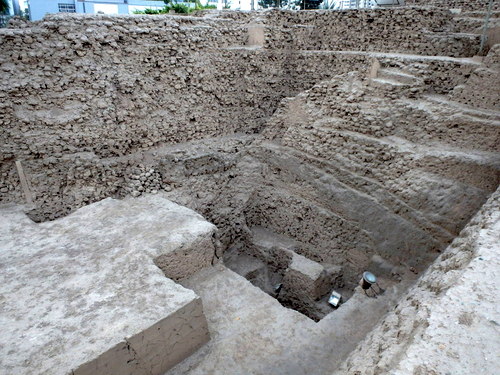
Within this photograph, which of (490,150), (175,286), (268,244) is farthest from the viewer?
(268,244)

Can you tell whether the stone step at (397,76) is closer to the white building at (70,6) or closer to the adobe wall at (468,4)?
the adobe wall at (468,4)

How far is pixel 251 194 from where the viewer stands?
789 cm

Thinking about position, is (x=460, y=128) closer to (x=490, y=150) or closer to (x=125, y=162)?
(x=490, y=150)

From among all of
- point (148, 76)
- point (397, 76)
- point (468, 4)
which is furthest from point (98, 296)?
point (468, 4)

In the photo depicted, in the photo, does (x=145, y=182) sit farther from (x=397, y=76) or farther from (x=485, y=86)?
(x=485, y=86)

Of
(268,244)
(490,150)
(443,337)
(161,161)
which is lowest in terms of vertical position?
(268,244)

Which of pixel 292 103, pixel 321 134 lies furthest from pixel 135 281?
pixel 292 103

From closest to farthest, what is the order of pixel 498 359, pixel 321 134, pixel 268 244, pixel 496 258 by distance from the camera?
1. pixel 498 359
2. pixel 496 258
3. pixel 321 134
4. pixel 268 244

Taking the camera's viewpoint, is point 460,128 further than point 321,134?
No

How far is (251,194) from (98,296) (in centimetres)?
455

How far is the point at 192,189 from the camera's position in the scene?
24.7 feet

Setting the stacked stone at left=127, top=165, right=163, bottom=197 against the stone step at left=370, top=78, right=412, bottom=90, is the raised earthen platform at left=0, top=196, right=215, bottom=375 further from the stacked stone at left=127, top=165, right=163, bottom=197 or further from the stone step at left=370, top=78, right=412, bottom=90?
the stone step at left=370, top=78, right=412, bottom=90

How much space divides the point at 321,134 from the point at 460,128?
233cm

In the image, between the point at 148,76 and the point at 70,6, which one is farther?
the point at 70,6
